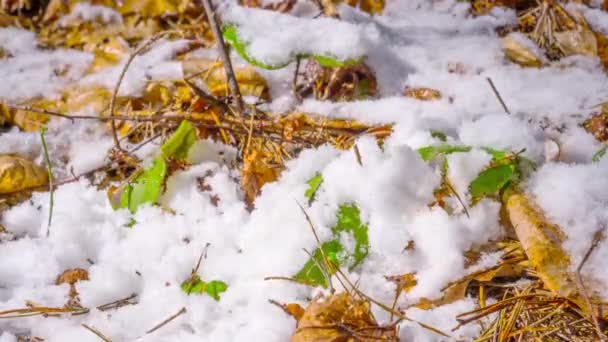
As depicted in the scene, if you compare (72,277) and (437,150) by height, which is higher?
(72,277)

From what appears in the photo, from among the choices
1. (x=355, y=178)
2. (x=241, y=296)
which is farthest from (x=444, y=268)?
(x=241, y=296)

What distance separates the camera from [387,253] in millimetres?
1087

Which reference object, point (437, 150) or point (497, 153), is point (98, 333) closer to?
point (437, 150)

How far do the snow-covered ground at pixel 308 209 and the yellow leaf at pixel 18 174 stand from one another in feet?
0.21

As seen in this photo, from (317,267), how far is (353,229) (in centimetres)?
13

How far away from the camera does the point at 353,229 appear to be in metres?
1.11

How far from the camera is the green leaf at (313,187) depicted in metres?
1.18

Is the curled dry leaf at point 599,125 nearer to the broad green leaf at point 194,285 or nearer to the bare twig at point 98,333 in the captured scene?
the broad green leaf at point 194,285

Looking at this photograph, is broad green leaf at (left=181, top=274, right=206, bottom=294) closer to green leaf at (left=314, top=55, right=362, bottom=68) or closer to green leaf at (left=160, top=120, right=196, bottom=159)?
green leaf at (left=160, top=120, right=196, bottom=159)

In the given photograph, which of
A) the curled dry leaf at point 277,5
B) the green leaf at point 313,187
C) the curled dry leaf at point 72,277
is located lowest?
the green leaf at point 313,187

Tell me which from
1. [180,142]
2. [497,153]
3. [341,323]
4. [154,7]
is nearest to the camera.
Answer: [341,323]

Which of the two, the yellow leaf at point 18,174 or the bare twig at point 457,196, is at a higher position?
the yellow leaf at point 18,174

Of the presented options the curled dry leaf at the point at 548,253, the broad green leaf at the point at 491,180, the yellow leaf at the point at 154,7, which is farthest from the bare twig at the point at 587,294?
the yellow leaf at the point at 154,7

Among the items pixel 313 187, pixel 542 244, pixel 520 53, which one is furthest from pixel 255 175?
pixel 520 53
